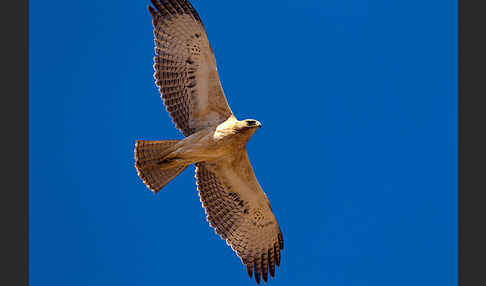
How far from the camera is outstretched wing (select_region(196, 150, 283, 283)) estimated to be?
35.8 feet

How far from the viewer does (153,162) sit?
10.4m

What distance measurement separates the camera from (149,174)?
34.1ft

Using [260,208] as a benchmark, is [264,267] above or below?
below

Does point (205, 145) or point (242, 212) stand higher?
point (205, 145)

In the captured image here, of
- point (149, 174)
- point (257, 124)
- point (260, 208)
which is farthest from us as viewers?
point (260, 208)

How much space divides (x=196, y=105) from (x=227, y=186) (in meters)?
1.33

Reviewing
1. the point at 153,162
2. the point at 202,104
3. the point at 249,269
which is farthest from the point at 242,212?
the point at 202,104

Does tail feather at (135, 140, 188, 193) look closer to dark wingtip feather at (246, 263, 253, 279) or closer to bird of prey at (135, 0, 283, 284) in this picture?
bird of prey at (135, 0, 283, 284)

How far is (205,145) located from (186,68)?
47.6 inches

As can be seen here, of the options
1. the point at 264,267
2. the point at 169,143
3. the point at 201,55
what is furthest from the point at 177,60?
the point at 264,267

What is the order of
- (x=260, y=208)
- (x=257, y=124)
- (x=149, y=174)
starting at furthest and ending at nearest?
(x=260, y=208) < (x=149, y=174) < (x=257, y=124)

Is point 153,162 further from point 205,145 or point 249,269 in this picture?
point 249,269

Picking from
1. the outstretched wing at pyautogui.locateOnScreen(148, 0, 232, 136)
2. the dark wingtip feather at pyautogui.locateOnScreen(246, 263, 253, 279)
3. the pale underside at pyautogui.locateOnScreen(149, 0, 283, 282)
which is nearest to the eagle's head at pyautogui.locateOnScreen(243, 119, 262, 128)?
the pale underside at pyautogui.locateOnScreen(149, 0, 283, 282)

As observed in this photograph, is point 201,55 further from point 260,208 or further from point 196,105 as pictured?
point 260,208
